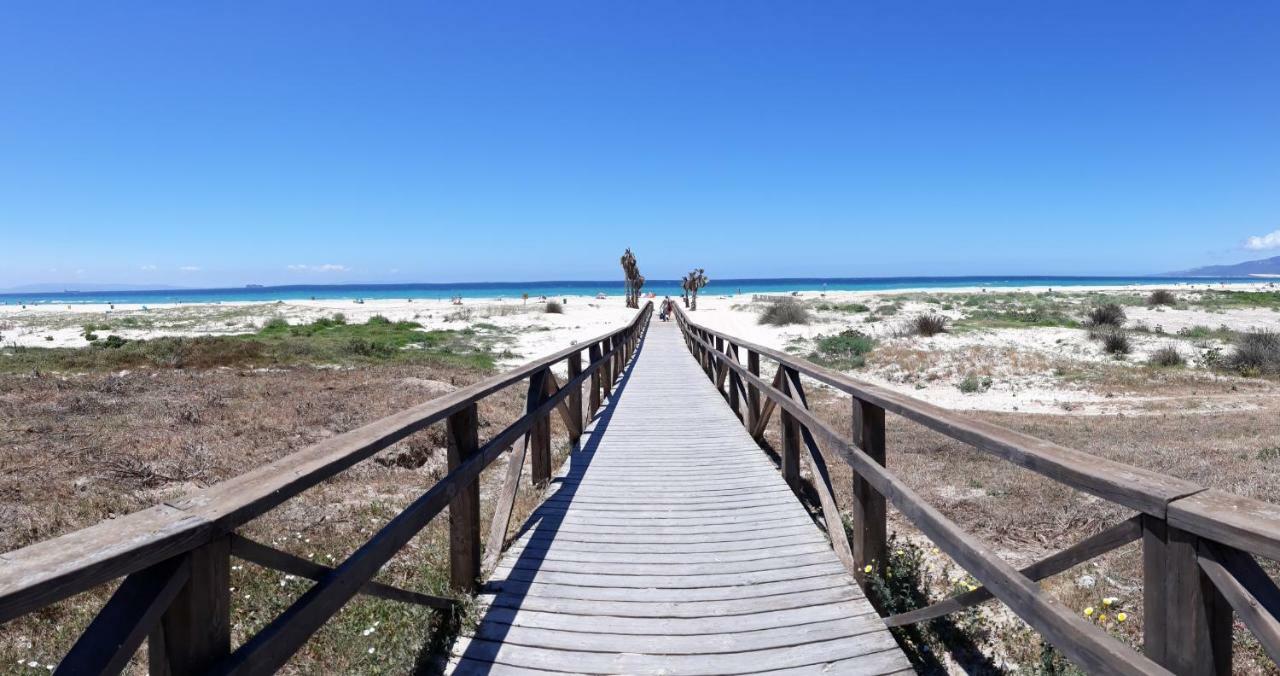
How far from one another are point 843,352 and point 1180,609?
19.0m

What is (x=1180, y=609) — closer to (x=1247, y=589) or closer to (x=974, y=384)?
(x=1247, y=589)

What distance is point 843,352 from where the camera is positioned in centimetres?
2009

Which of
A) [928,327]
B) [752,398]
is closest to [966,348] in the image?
[928,327]

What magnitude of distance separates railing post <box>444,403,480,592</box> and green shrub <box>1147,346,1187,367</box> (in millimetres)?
19279

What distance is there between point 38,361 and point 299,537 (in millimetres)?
15533

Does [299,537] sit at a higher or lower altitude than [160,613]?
lower

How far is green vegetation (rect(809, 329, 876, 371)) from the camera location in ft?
60.4

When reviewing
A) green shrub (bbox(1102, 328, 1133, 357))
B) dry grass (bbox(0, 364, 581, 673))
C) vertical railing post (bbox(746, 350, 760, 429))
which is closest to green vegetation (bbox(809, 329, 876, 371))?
green shrub (bbox(1102, 328, 1133, 357))

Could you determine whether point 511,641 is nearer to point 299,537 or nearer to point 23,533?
point 299,537

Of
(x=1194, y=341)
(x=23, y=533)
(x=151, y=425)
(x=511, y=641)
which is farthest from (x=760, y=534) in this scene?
(x=1194, y=341)

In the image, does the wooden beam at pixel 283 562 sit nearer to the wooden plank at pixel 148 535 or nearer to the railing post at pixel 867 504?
the wooden plank at pixel 148 535

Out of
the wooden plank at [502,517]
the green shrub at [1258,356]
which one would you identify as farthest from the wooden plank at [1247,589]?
the green shrub at [1258,356]

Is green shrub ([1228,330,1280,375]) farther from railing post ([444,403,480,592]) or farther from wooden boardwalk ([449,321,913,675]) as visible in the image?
railing post ([444,403,480,592])

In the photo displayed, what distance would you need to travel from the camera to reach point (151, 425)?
838cm
